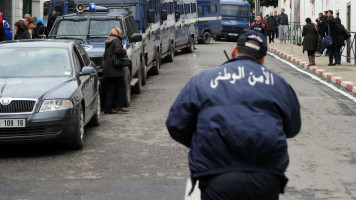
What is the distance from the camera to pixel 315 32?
24172 millimetres

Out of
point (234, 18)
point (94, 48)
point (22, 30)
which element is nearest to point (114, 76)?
point (94, 48)

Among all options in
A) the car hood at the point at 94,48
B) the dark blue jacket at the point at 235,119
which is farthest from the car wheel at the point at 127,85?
the dark blue jacket at the point at 235,119

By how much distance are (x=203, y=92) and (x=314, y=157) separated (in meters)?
5.47

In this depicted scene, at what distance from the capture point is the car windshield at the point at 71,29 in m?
14.8

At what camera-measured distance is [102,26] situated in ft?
49.2

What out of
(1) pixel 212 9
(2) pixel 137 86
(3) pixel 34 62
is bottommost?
(2) pixel 137 86

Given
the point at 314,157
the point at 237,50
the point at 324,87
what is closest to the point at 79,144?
the point at 314,157

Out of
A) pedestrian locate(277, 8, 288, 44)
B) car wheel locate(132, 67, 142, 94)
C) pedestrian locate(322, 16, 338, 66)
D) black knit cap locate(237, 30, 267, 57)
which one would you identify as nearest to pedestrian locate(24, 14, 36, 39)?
car wheel locate(132, 67, 142, 94)

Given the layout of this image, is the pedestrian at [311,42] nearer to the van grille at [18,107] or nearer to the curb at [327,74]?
the curb at [327,74]

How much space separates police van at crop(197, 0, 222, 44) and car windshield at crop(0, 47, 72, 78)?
2740 cm

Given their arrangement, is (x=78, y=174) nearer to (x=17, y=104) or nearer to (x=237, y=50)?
(x=17, y=104)

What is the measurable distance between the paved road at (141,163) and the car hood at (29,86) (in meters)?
0.80

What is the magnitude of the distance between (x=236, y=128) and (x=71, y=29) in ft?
38.8

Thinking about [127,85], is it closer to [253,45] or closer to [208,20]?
[253,45]
